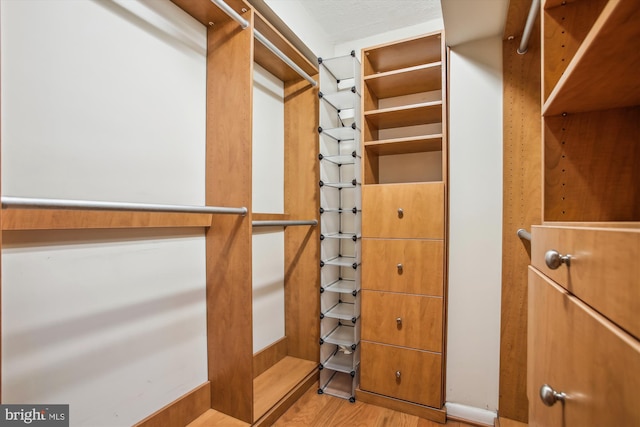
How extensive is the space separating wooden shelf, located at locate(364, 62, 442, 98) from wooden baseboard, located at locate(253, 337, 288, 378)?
5.89 feet

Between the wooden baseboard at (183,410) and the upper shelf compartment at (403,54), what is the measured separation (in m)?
1.96

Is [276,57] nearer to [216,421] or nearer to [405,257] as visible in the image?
[405,257]

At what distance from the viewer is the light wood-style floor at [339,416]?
1.54 meters

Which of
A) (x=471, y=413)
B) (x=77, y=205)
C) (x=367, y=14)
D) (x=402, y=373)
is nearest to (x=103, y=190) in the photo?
(x=77, y=205)

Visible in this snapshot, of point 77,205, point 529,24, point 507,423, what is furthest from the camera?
point 507,423

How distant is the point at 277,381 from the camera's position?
1.78 meters

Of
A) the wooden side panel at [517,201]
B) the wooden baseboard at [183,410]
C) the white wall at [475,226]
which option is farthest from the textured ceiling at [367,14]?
the wooden baseboard at [183,410]

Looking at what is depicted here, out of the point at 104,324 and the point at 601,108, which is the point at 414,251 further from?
the point at 104,324

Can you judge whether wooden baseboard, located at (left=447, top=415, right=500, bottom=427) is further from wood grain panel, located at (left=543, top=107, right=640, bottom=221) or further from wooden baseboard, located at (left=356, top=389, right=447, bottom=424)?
wood grain panel, located at (left=543, top=107, right=640, bottom=221)

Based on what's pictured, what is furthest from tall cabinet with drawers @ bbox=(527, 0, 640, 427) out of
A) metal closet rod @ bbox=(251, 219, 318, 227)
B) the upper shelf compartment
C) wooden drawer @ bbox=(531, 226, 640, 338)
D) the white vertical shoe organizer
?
metal closet rod @ bbox=(251, 219, 318, 227)

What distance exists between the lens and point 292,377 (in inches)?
71.7

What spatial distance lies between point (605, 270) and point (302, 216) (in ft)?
5.58

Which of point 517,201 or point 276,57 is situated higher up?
point 276,57

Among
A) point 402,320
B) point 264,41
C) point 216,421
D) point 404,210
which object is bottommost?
point 216,421
